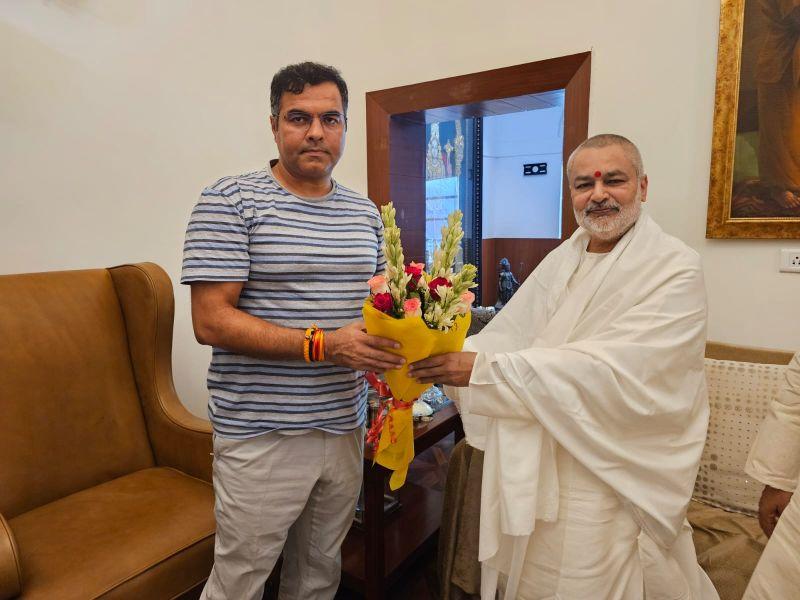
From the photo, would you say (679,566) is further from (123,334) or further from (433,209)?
(433,209)

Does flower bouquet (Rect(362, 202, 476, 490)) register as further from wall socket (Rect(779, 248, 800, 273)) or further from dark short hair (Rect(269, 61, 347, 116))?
wall socket (Rect(779, 248, 800, 273))

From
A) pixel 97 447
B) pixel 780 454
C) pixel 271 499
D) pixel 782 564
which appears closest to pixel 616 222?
pixel 780 454

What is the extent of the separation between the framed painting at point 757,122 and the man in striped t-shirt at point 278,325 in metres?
1.54

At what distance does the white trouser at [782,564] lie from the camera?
3.42 feet

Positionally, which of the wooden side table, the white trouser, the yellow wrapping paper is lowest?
the wooden side table

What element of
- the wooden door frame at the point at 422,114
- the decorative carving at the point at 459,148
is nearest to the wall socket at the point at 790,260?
the wooden door frame at the point at 422,114

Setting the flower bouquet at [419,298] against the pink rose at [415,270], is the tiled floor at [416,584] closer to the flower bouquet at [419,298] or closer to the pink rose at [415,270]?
the flower bouquet at [419,298]

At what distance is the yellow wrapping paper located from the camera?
119cm

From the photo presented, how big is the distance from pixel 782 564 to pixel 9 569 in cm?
169

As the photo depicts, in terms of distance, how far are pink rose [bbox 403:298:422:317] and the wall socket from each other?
1.66 m

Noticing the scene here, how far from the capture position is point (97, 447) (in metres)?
1.92

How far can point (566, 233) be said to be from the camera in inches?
98.7

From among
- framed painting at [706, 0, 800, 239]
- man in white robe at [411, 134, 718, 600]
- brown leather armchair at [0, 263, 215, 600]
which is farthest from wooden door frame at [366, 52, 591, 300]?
brown leather armchair at [0, 263, 215, 600]

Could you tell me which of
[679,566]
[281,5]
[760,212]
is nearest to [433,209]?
[281,5]
